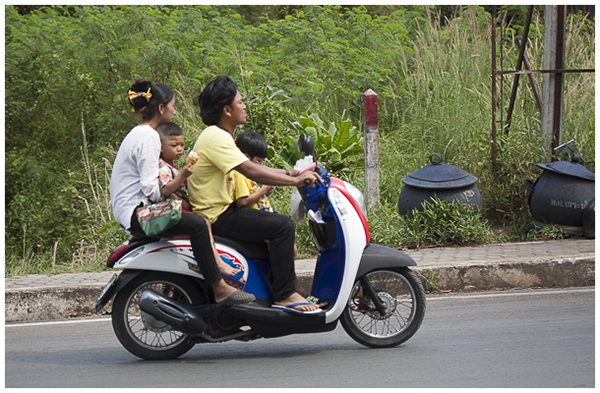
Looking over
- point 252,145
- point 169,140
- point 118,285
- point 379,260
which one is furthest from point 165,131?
point 379,260

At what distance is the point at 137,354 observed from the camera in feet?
13.8

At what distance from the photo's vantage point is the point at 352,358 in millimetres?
4191

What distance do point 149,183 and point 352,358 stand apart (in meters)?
1.68

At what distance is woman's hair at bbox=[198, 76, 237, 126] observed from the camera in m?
4.08

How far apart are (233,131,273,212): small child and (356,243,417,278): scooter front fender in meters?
0.73

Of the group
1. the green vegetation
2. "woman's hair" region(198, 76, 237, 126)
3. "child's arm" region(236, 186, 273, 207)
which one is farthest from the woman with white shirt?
the green vegetation

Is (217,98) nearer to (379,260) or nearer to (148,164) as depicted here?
(148,164)

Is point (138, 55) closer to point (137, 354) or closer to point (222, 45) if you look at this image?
point (222, 45)

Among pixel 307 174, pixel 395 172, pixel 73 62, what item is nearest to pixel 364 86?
pixel 395 172

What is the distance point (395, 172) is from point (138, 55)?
4681 mm

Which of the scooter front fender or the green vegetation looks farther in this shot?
the green vegetation

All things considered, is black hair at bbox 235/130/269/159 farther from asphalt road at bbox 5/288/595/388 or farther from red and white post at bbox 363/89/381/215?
red and white post at bbox 363/89/381/215

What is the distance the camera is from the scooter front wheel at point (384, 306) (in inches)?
171

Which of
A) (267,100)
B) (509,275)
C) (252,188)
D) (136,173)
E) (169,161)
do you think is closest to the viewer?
(136,173)
